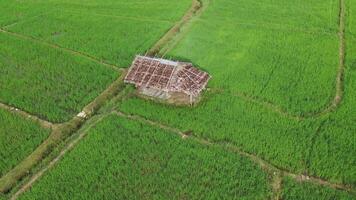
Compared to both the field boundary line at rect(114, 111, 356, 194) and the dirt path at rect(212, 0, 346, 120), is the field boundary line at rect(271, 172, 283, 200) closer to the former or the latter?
the field boundary line at rect(114, 111, 356, 194)

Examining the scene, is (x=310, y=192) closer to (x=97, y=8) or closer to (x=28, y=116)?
(x=28, y=116)

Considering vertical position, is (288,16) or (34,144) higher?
(288,16)

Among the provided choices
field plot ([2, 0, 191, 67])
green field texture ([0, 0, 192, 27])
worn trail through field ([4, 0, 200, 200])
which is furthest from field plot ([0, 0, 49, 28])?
worn trail through field ([4, 0, 200, 200])

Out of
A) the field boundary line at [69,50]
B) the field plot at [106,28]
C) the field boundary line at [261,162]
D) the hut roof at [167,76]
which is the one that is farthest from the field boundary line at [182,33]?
the field boundary line at [261,162]

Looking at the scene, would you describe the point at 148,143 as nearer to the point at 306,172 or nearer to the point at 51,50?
the point at 306,172

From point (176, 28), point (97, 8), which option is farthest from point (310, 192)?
point (97, 8)

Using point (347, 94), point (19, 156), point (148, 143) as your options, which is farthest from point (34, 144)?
point (347, 94)

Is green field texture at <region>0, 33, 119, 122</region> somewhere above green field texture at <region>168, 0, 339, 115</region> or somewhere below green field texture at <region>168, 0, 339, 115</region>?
below
